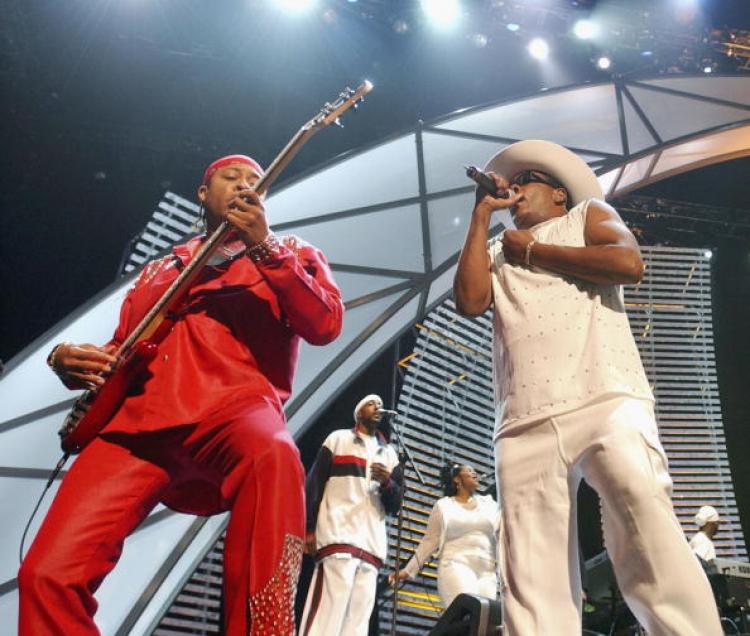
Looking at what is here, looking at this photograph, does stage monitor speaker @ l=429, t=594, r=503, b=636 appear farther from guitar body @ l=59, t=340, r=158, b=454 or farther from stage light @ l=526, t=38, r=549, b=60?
stage light @ l=526, t=38, r=549, b=60

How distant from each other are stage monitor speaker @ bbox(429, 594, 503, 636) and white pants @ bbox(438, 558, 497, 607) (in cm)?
326

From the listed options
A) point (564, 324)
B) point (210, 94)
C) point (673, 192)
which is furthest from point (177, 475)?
point (673, 192)

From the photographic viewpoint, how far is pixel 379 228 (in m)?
6.36

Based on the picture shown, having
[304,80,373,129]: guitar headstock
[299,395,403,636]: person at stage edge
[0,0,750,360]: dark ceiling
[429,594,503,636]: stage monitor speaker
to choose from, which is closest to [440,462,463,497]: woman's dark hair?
[299,395,403,636]: person at stage edge

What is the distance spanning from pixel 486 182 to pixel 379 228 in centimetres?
404

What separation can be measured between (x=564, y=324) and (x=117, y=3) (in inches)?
285

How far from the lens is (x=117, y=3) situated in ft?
25.4

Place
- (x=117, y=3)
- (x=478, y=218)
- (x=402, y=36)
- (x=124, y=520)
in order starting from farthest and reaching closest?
(x=402, y=36) → (x=117, y=3) → (x=478, y=218) → (x=124, y=520)

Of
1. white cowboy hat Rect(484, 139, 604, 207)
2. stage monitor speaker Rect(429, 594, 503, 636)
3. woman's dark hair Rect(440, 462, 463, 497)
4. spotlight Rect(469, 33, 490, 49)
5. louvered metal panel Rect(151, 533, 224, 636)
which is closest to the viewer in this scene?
stage monitor speaker Rect(429, 594, 503, 636)

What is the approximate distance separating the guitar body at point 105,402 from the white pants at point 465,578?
431 centimetres

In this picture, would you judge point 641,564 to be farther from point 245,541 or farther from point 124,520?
point 124,520

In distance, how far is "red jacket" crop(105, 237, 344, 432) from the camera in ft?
6.70

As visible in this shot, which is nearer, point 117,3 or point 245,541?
point 245,541

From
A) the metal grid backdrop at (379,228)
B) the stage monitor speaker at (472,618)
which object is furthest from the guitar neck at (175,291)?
the metal grid backdrop at (379,228)
